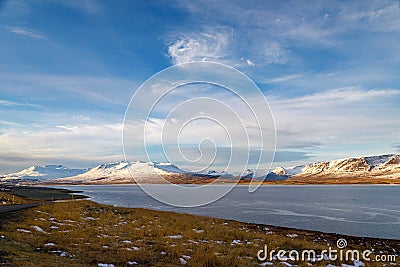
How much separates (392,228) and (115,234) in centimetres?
4063

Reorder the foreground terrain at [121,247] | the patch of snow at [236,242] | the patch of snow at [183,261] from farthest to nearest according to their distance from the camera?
1. the patch of snow at [236,242]
2. the patch of snow at [183,261]
3. the foreground terrain at [121,247]

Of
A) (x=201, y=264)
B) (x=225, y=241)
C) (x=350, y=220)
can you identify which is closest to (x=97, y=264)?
(x=201, y=264)

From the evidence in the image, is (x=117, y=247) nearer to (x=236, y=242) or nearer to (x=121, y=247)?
(x=121, y=247)

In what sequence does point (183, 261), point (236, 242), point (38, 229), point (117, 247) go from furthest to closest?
point (236, 242) < point (38, 229) < point (117, 247) < point (183, 261)

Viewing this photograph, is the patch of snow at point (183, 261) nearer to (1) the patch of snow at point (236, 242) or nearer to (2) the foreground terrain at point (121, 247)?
(2) the foreground terrain at point (121, 247)

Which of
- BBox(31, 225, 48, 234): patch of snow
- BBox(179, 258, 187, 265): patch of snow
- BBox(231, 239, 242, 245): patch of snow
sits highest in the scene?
BBox(31, 225, 48, 234): patch of snow

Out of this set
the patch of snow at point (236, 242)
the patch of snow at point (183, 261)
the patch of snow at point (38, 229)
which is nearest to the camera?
the patch of snow at point (183, 261)

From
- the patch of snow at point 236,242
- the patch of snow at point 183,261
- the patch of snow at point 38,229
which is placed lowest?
the patch of snow at point 236,242

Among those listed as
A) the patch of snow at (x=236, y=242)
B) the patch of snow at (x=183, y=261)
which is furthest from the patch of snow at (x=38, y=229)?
the patch of snow at (x=236, y=242)

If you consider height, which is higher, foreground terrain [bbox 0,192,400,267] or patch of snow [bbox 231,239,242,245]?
foreground terrain [bbox 0,192,400,267]

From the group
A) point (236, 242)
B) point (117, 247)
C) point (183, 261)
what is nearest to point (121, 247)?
point (117, 247)

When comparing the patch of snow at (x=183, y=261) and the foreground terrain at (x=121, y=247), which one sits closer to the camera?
the foreground terrain at (x=121, y=247)

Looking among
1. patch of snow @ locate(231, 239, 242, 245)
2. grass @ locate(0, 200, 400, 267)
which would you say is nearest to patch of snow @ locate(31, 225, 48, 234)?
grass @ locate(0, 200, 400, 267)

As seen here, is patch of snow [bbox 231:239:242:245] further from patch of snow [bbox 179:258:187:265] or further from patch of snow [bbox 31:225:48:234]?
patch of snow [bbox 31:225:48:234]
